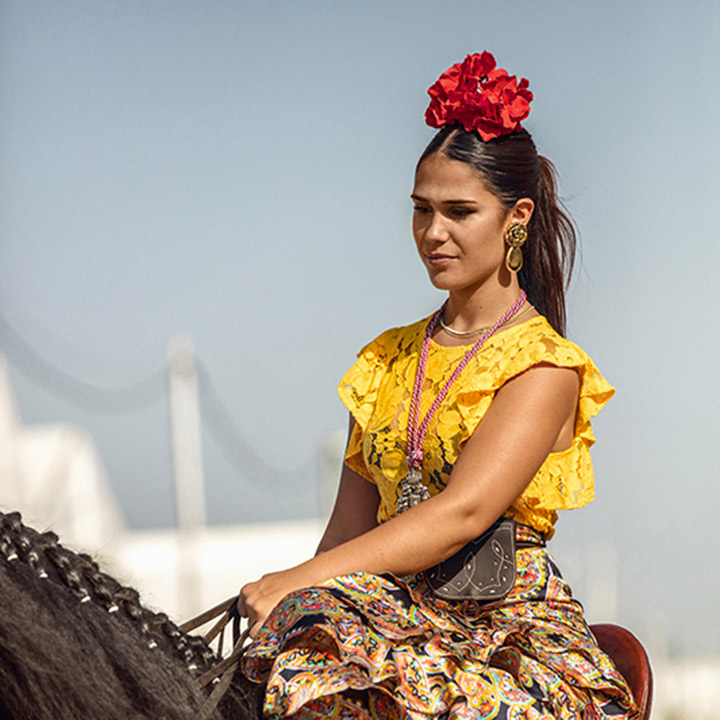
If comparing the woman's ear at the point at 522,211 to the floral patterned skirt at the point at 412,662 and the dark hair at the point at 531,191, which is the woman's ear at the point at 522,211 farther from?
the floral patterned skirt at the point at 412,662

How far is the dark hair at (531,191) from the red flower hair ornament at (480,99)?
0.03 meters

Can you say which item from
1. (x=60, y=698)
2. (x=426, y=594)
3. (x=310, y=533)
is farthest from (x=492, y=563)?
(x=310, y=533)

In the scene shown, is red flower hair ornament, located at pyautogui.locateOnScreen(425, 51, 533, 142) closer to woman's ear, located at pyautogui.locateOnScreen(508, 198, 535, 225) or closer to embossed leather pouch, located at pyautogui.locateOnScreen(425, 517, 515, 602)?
woman's ear, located at pyautogui.locateOnScreen(508, 198, 535, 225)

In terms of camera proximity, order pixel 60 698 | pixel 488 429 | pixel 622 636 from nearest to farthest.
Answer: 1. pixel 60 698
2. pixel 488 429
3. pixel 622 636

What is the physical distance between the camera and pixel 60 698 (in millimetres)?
1562

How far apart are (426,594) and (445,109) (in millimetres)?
1124

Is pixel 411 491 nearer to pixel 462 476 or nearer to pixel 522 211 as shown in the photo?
pixel 462 476

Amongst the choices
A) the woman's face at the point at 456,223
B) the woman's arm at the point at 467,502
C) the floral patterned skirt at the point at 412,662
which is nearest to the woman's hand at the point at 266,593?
the woman's arm at the point at 467,502

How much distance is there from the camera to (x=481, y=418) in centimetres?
224

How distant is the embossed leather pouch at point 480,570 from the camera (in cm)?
215

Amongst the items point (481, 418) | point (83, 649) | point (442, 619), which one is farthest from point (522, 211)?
point (83, 649)

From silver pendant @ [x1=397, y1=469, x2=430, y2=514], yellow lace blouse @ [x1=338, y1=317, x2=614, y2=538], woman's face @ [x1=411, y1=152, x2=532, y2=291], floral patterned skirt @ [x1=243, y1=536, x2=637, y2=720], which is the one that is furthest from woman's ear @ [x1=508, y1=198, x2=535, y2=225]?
floral patterned skirt @ [x1=243, y1=536, x2=637, y2=720]

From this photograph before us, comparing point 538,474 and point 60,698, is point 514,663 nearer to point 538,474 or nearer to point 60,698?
point 538,474

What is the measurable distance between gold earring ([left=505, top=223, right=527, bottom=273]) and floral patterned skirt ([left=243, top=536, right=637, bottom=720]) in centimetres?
81
